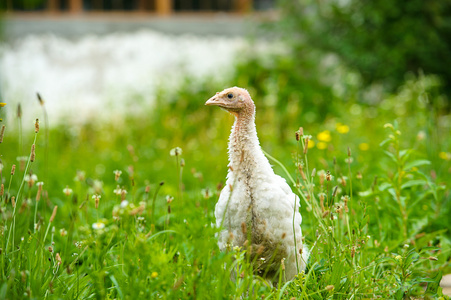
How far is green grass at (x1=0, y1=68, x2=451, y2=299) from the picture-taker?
207 centimetres

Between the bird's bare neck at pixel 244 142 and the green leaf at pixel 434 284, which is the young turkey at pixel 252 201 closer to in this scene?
the bird's bare neck at pixel 244 142

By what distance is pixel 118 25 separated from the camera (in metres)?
9.48

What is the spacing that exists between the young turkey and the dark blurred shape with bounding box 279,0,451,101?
5184 mm

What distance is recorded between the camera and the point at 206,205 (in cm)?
301

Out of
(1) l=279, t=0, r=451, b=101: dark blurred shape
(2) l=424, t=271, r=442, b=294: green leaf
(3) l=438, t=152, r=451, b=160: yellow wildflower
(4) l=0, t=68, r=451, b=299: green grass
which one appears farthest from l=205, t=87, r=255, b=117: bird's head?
(1) l=279, t=0, r=451, b=101: dark blurred shape

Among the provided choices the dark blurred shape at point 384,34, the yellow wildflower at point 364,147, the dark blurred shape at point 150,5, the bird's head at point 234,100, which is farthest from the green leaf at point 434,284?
the dark blurred shape at point 150,5

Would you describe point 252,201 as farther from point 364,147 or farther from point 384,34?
point 384,34

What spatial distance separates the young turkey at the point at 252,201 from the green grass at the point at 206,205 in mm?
94

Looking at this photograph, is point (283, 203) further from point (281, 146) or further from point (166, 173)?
point (281, 146)

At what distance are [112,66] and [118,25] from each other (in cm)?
110

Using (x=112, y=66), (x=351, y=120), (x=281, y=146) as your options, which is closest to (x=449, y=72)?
(x=351, y=120)

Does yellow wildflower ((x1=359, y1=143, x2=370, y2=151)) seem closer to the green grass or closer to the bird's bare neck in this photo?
the green grass

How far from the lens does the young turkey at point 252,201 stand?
2318 mm

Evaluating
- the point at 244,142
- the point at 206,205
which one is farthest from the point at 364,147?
the point at 244,142
